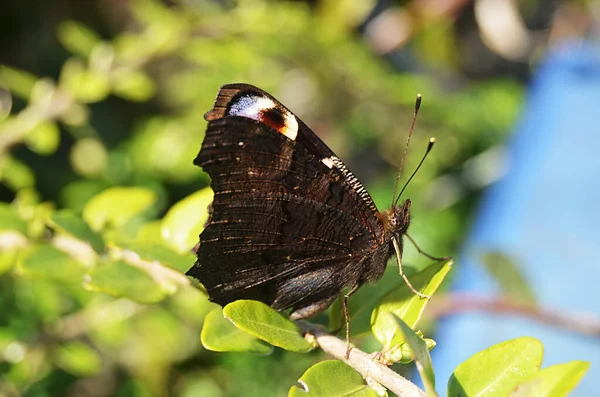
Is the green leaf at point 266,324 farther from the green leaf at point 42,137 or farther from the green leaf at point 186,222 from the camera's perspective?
the green leaf at point 42,137

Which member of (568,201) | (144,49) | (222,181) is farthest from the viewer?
(568,201)

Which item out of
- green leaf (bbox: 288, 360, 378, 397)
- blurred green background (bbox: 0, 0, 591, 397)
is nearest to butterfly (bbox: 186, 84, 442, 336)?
blurred green background (bbox: 0, 0, 591, 397)

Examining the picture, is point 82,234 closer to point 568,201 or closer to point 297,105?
point 297,105

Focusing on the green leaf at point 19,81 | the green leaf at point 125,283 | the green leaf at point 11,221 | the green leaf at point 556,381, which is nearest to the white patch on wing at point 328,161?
the green leaf at point 125,283

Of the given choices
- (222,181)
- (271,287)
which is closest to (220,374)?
(271,287)

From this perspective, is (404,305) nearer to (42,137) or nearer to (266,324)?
(266,324)

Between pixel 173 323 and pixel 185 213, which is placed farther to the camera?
pixel 173 323

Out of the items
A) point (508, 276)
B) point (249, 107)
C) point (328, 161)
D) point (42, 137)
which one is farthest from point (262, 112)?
point (508, 276)
